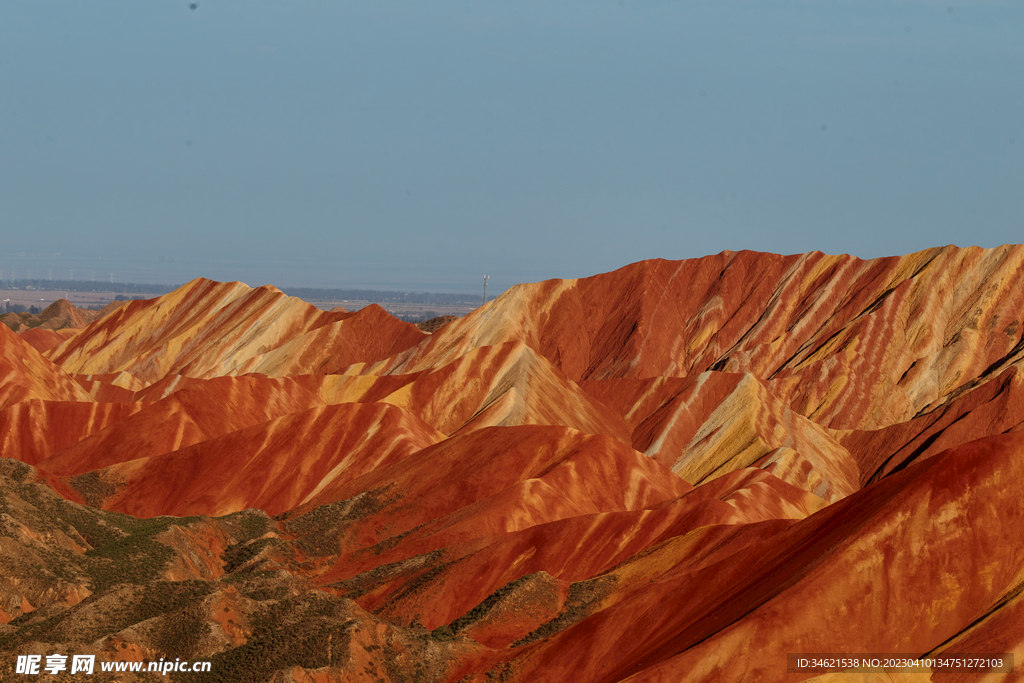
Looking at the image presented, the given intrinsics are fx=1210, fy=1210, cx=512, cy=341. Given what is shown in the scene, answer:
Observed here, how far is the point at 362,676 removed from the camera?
40.0 m

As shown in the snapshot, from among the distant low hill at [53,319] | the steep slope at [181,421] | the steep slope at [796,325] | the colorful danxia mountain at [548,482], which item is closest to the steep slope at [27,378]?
the colorful danxia mountain at [548,482]

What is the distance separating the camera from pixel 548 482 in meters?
63.8

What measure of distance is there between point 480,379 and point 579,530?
1681 inches

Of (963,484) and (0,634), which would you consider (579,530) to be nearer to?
(963,484)

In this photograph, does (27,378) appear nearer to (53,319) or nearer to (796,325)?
(796,325)

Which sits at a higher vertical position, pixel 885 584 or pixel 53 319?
pixel 53 319

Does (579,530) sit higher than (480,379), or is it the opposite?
(480,379)

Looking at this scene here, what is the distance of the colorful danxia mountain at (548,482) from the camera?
36125 millimetres

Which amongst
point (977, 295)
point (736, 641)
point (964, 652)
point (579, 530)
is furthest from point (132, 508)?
point (977, 295)

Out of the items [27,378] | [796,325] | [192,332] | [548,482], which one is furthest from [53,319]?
[548,482]

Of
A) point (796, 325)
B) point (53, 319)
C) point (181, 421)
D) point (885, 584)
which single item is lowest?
point (885, 584)

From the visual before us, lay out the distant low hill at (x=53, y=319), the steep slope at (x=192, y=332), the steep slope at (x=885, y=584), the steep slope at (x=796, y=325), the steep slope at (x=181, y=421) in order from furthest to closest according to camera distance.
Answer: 1. the distant low hill at (x=53, y=319)
2. the steep slope at (x=192, y=332)
3. the steep slope at (x=796, y=325)
4. the steep slope at (x=181, y=421)
5. the steep slope at (x=885, y=584)

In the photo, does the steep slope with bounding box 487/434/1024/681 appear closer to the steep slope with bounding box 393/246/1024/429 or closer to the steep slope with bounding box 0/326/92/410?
the steep slope with bounding box 393/246/1024/429

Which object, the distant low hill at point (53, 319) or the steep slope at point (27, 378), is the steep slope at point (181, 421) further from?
the distant low hill at point (53, 319)
